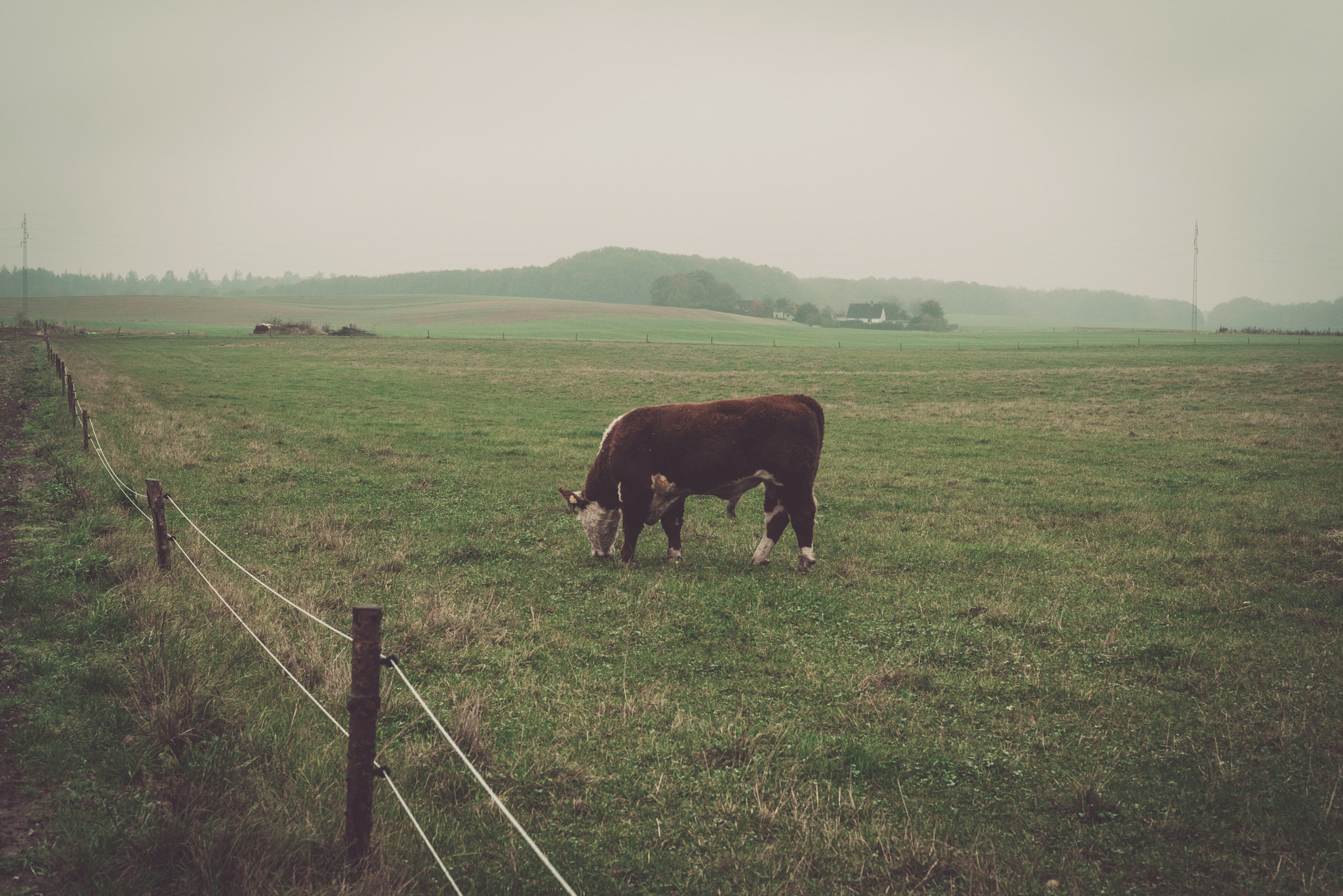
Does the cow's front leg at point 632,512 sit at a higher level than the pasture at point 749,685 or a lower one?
higher

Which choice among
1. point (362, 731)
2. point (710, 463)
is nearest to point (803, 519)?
point (710, 463)

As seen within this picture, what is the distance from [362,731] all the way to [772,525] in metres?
7.20

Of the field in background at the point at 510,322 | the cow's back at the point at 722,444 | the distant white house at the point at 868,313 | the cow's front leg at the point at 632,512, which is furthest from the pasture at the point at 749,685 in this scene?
the distant white house at the point at 868,313

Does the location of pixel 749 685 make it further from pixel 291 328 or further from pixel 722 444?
pixel 291 328

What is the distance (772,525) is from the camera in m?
10.6

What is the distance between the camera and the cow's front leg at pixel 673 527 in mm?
10805

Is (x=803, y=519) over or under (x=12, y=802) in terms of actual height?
over

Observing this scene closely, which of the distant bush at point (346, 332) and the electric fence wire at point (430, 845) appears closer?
the electric fence wire at point (430, 845)

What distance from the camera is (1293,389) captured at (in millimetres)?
33094

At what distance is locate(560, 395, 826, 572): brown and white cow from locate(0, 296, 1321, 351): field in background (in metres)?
63.4

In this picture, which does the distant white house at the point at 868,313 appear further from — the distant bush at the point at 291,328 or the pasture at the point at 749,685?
the pasture at the point at 749,685

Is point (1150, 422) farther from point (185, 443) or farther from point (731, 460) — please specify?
point (185, 443)

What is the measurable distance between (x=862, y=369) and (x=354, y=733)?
4610cm

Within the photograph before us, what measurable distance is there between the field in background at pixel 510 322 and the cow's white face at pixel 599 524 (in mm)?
63070
